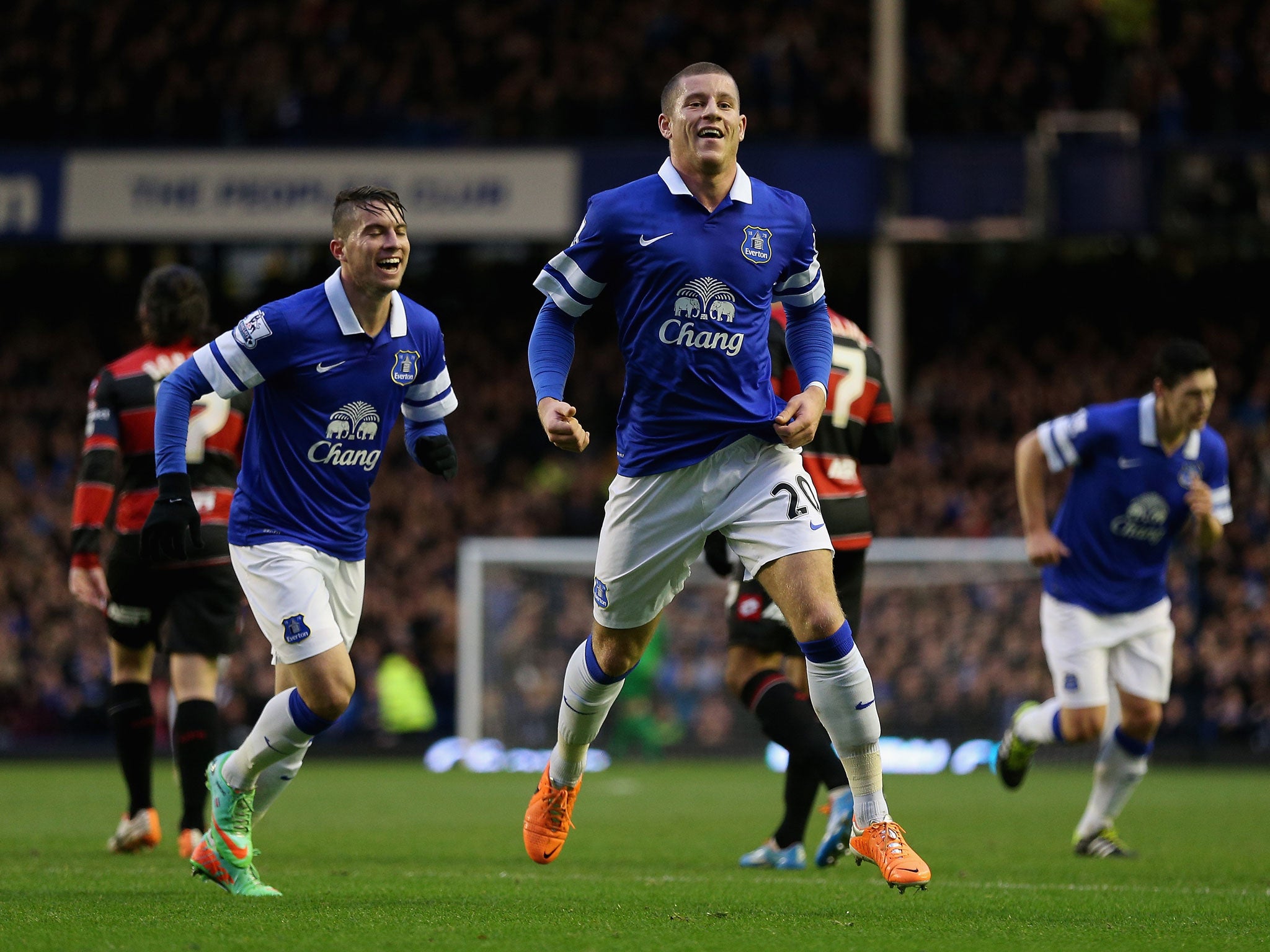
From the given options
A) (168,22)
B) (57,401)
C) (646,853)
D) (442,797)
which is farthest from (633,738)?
(168,22)

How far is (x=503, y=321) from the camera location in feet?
82.9

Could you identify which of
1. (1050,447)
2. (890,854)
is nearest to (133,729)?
(890,854)

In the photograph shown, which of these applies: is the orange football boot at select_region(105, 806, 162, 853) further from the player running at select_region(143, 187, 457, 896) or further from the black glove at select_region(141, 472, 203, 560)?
the black glove at select_region(141, 472, 203, 560)

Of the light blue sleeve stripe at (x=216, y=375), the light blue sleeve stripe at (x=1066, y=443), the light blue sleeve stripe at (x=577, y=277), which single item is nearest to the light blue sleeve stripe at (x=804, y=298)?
the light blue sleeve stripe at (x=577, y=277)

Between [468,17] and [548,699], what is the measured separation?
12.5m

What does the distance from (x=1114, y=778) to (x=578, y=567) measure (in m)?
9.75

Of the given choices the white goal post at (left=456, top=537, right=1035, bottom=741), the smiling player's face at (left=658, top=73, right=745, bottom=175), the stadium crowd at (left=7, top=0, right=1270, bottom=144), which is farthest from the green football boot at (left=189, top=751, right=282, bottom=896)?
the stadium crowd at (left=7, top=0, right=1270, bottom=144)

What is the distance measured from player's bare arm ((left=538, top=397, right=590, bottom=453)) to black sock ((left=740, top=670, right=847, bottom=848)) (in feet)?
8.42

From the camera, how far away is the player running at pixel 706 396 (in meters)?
5.26

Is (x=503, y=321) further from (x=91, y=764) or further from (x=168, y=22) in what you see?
(x=91, y=764)

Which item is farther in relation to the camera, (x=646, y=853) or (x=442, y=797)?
(x=442, y=797)

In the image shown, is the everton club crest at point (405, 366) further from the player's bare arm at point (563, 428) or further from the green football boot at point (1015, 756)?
the green football boot at point (1015, 756)

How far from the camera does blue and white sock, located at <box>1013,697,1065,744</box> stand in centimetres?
839

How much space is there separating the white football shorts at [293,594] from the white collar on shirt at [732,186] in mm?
1799
